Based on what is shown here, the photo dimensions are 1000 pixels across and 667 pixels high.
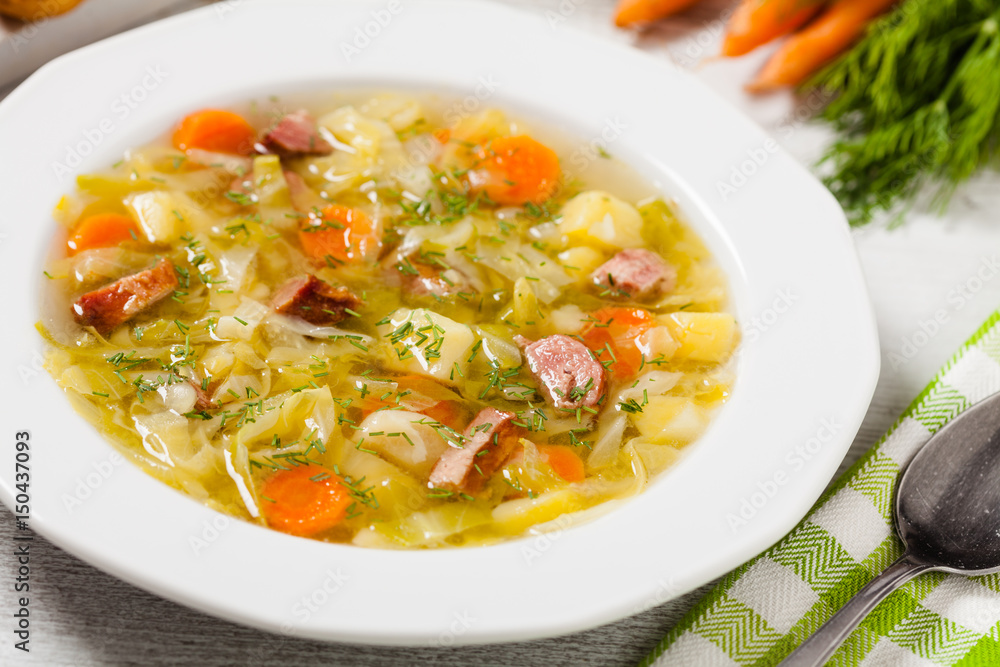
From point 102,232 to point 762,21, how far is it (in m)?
3.35

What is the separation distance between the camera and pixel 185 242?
3.09 m

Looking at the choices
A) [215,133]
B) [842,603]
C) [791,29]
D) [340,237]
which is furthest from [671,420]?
[791,29]

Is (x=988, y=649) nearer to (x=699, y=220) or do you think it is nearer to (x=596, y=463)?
(x=596, y=463)

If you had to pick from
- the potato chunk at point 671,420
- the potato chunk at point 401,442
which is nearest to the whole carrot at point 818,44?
the potato chunk at point 671,420

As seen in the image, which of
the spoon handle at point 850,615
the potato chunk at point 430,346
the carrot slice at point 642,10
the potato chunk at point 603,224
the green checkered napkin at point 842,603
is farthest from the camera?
the carrot slice at point 642,10

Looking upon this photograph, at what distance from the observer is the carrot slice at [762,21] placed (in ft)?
14.0

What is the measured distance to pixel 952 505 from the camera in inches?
103

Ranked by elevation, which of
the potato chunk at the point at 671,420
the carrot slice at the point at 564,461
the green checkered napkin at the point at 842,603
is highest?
the potato chunk at the point at 671,420

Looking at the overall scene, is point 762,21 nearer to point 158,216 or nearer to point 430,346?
point 430,346

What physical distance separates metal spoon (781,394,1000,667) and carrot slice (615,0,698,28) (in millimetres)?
2682

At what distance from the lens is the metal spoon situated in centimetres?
249

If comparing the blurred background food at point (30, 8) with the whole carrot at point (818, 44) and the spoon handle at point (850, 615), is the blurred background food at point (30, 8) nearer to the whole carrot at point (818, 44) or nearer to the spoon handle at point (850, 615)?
the whole carrot at point (818, 44)

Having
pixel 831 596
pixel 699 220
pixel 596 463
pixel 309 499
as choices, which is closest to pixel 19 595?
pixel 309 499

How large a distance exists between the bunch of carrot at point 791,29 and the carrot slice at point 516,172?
144cm
